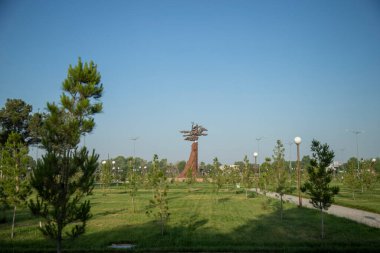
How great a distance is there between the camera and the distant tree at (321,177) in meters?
18.1

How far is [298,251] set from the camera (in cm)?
1398

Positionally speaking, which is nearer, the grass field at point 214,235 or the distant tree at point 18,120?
the grass field at point 214,235

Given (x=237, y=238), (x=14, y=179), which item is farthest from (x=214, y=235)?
(x=14, y=179)

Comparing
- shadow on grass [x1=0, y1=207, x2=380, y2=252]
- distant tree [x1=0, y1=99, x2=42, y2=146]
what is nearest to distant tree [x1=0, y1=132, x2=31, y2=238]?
shadow on grass [x1=0, y1=207, x2=380, y2=252]

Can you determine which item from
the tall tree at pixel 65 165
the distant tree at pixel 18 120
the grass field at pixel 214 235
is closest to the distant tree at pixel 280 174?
the grass field at pixel 214 235

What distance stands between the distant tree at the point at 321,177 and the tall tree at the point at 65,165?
1276 cm

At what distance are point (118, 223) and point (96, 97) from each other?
12602 mm

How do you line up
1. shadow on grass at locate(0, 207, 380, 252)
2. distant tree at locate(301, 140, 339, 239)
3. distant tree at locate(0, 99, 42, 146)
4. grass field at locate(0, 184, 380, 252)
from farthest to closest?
distant tree at locate(0, 99, 42, 146), distant tree at locate(301, 140, 339, 239), grass field at locate(0, 184, 380, 252), shadow on grass at locate(0, 207, 380, 252)

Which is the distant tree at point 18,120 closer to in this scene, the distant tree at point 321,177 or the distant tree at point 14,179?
the distant tree at point 14,179

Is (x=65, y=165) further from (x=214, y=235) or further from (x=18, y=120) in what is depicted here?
(x=18, y=120)

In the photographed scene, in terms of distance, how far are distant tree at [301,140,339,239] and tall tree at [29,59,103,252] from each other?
41.9 feet

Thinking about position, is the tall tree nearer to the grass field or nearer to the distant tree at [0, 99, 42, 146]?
the grass field

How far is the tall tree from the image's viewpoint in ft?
36.7

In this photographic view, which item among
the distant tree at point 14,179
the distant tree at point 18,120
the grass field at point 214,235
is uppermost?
the distant tree at point 18,120
